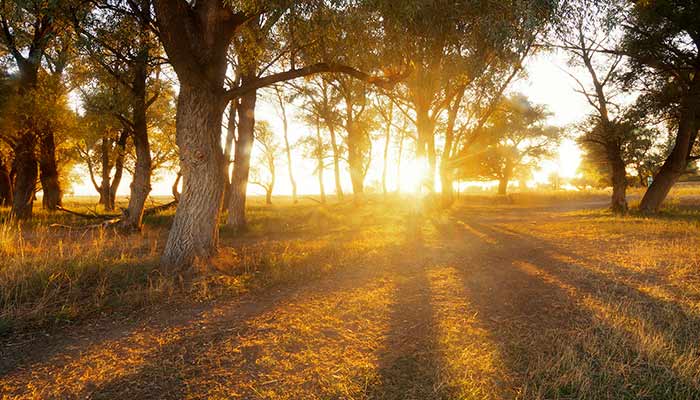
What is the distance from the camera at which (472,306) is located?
17.1 ft

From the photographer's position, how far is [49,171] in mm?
18172

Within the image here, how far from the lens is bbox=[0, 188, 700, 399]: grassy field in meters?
3.14

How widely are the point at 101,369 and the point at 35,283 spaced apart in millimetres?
3315

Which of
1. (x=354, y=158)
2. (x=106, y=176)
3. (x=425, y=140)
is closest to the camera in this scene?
(x=425, y=140)

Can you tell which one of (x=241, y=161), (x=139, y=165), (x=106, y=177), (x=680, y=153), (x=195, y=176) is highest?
→ (x=106, y=177)

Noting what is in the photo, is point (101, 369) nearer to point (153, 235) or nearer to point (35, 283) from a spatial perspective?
point (35, 283)

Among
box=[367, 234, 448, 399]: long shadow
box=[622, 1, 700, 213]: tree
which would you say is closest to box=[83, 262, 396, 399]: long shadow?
box=[367, 234, 448, 399]: long shadow

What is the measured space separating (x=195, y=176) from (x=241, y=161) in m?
7.17

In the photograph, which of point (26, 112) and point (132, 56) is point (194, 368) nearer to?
point (132, 56)

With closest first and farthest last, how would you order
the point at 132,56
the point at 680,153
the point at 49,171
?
the point at 132,56 → the point at 680,153 → the point at 49,171

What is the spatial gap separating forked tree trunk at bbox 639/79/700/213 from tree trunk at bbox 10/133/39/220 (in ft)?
96.3

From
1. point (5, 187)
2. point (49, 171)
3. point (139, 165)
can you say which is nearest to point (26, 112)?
point (49, 171)

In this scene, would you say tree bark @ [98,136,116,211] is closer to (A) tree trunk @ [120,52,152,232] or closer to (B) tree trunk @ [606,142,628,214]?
(A) tree trunk @ [120,52,152,232]

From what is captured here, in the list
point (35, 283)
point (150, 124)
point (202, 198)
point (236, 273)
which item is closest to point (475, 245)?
point (236, 273)
